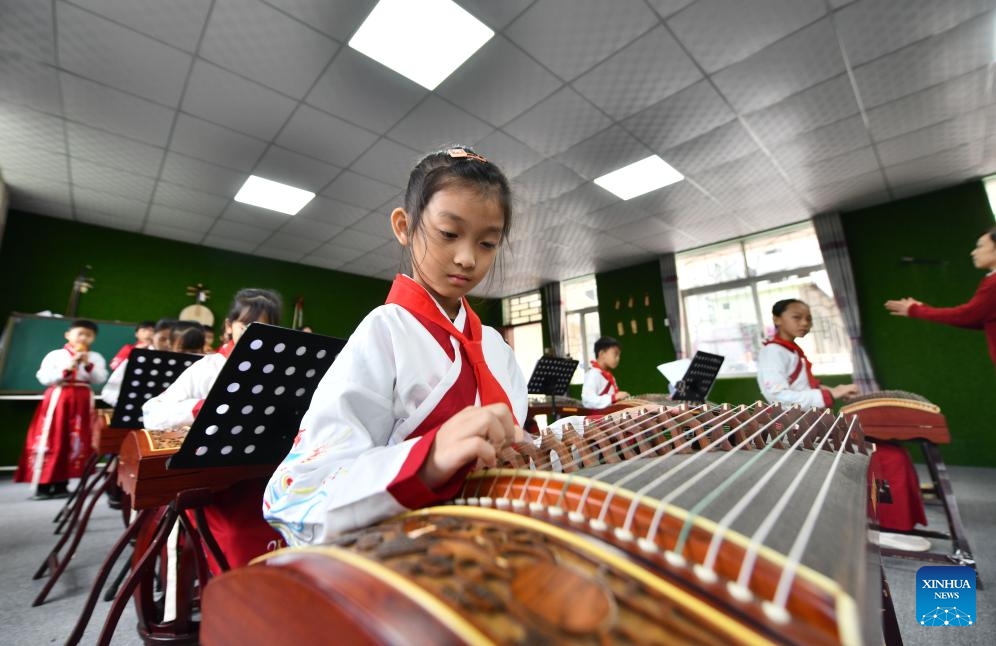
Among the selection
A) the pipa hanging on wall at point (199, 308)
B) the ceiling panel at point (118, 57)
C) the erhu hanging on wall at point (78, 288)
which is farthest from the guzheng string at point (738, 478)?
the erhu hanging on wall at point (78, 288)

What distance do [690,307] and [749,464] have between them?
24.4ft

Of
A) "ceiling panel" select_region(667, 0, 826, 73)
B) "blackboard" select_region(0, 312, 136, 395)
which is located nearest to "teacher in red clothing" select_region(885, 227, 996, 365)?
"ceiling panel" select_region(667, 0, 826, 73)

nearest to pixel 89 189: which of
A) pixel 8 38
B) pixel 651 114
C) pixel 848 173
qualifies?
pixel 8 38

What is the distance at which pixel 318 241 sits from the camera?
645cm

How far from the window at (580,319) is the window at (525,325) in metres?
0.71

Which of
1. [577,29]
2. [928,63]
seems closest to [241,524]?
[577,29]

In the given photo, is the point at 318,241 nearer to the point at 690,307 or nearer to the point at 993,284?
the point at 690,307

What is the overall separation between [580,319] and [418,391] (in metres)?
8.69

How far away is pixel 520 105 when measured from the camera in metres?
3.54

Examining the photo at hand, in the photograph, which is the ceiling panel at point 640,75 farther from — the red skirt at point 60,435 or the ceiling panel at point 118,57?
the red skirt at point 60,435

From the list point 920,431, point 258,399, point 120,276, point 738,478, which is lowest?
point 920,431

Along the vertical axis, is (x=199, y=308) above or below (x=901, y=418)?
above

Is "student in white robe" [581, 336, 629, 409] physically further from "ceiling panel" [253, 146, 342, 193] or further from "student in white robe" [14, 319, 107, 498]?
"student in white robe" [14, 319, 107, 498]

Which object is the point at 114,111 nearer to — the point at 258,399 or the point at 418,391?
the point at 258,399
